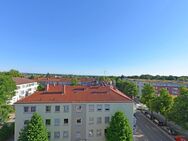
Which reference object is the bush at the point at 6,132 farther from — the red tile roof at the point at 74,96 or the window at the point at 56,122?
the window at the point at 56,122

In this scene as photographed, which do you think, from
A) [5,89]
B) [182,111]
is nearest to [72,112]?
[5,89]

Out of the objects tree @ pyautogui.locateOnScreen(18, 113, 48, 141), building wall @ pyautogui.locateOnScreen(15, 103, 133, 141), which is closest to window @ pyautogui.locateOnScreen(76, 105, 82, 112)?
building wall @ pyautogui.locateOnScreen(15, 103, 133, 141)

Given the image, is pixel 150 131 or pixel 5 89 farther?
pixel 5 89

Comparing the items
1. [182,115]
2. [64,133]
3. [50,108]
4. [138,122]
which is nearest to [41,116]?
[50,108]

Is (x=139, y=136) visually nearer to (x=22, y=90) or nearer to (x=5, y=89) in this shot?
(x=5, y=89)

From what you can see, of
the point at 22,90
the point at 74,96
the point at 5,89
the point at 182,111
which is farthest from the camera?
the point at 22,90

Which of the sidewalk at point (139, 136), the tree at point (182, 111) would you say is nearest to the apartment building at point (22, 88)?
the sidewalk at point (139, 136)

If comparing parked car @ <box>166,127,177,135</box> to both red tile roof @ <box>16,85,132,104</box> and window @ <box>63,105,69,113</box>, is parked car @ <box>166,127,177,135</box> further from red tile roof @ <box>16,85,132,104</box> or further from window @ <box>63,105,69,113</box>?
window @ <box>63,105,69,113</box>

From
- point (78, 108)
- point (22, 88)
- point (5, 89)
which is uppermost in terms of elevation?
point (5, 89)
